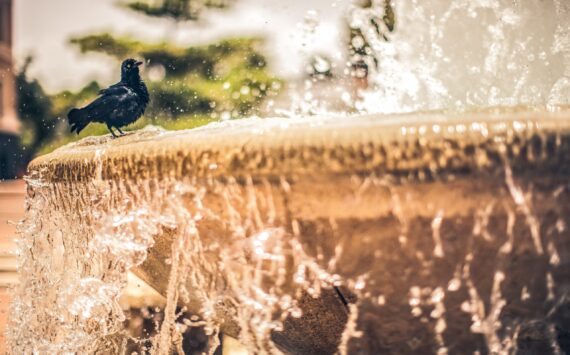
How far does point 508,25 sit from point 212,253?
3.78 metres

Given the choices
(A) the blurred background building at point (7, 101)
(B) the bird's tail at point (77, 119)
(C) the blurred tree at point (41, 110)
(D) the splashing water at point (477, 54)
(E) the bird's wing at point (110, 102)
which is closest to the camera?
(B) the bird's tail at point (77, 119)

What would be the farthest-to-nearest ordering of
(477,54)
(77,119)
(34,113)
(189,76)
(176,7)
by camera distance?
(34,113) → (176,7) → (189,76) → (477,54) → (77,119)

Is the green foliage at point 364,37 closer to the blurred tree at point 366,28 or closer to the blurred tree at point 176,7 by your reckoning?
the blurred tree at point 366,28

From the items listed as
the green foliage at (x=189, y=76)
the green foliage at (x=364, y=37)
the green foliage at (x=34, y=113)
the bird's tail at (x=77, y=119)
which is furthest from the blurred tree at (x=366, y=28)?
the green foliage at (x=34, y=113)

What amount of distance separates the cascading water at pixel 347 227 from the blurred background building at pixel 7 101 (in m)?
23.2

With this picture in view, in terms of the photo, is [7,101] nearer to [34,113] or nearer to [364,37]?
[34,113]

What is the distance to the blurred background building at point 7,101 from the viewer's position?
23906 millimetres

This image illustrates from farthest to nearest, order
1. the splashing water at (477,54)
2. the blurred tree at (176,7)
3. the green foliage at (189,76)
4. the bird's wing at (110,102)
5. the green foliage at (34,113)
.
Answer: the green foliage at (34,113) → the blurred tree at (176,7) → the green foliage at (189,76) → the splashing water at (477,54) → the bird's wing at (110,102)

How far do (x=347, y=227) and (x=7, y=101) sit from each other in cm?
2711

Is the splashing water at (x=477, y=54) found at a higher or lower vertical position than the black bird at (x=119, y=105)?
higher

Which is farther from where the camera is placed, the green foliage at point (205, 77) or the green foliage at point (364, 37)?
the green foliage at point (205, 77)

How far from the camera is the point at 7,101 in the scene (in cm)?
2570

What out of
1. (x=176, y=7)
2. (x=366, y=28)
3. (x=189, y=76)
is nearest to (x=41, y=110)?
(x=176, y=7)

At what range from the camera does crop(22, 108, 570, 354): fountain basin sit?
3.89 feet
